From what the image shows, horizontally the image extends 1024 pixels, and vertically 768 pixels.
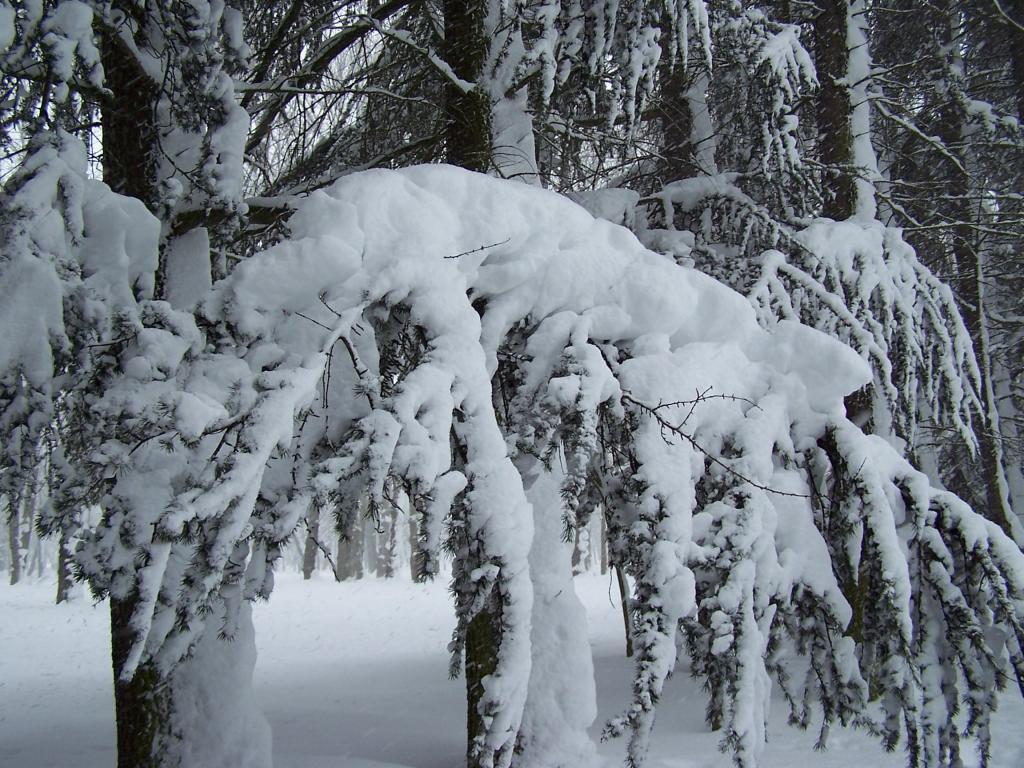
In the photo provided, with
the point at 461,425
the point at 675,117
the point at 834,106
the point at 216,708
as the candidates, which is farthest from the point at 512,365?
the point at 675,117

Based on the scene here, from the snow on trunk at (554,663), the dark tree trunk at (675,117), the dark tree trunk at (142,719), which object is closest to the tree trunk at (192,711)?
the dark tree trunk at (142,719)

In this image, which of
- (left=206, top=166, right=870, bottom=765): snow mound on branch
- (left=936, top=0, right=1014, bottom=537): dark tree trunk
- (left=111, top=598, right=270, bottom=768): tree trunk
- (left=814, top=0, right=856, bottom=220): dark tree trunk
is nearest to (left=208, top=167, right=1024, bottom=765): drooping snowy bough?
(left=206, top=166, right=870, bottom=765): snow mound on branch

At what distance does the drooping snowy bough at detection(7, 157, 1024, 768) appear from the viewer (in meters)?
2.17

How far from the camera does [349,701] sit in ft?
28.3

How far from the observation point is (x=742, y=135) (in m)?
6.02

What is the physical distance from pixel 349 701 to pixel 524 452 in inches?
284

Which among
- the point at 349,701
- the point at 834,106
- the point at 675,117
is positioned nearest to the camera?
the point at 834,106

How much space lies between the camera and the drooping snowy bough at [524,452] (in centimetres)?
217

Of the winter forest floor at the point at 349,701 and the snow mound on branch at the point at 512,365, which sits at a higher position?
the snow mound on branch at the point at 512,365

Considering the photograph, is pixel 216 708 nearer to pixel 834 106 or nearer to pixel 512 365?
pixel 512 365

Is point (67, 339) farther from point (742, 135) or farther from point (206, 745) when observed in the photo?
point (742, 135)

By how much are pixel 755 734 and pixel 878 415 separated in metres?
4.02

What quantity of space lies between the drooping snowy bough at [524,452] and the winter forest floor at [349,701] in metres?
0.58

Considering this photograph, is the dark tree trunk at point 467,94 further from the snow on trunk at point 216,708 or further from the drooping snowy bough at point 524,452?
the drooping snowy bough at point 524,452
